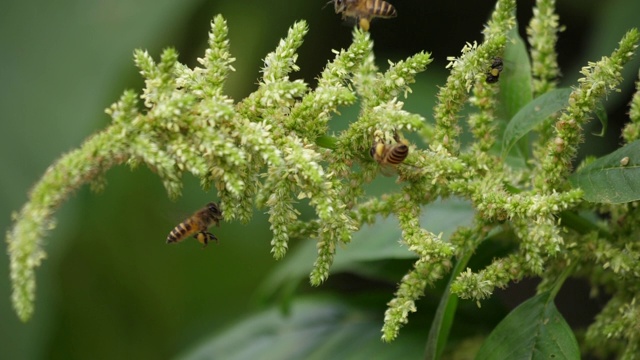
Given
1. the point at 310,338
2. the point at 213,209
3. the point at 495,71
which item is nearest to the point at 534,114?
the point at 495,71

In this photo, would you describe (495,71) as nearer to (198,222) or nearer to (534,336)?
(534,336)

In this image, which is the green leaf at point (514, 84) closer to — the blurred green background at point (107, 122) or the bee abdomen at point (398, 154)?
the bee abdomen at point (398, 154)

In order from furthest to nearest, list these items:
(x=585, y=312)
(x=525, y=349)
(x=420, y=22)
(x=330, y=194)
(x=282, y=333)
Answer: (x=420, y=22) < (x=585, y=312) < (x=282, y=333) < (x=525, y=349) < (x=330, y=194)

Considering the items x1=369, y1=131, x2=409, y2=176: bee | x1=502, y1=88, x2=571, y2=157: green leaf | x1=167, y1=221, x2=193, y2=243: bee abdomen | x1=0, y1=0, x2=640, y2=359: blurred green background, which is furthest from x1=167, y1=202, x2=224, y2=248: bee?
x1=0, y1=0, x2=640, y2=359: blurred green background

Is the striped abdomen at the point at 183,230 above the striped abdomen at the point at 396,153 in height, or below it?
above

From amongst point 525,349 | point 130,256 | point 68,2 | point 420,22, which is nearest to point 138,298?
point 130,256

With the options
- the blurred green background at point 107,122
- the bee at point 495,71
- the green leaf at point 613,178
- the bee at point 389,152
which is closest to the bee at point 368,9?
the bee at point 495,71

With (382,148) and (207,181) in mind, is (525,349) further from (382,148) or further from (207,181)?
(207,181)
